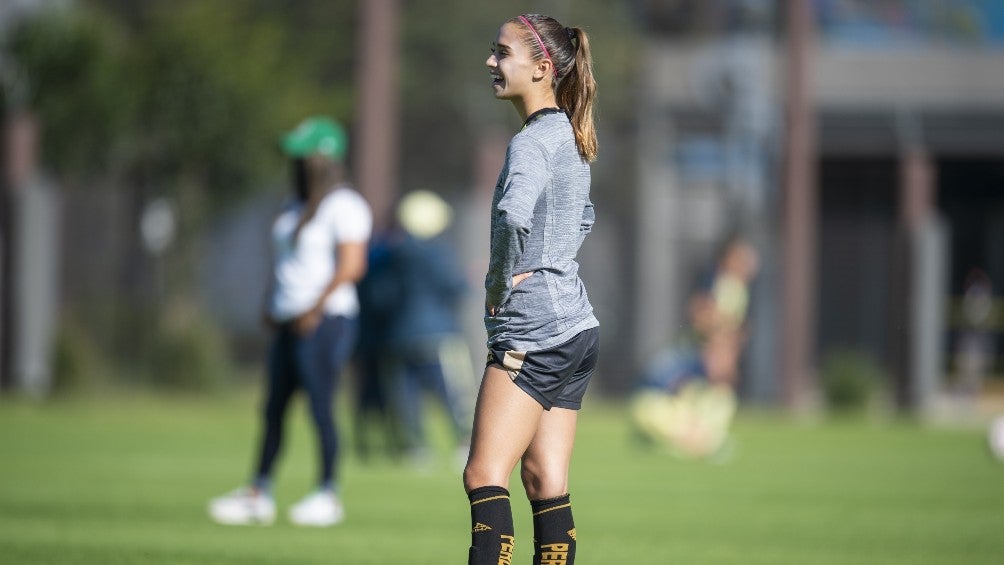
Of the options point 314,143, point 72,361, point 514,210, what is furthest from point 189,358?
point 514,210

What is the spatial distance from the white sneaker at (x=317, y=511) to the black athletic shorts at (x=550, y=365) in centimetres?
420

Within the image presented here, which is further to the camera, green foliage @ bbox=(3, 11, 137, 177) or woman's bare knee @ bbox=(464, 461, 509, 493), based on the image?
green foliage @ bbox=(3, 11, 137, 177)

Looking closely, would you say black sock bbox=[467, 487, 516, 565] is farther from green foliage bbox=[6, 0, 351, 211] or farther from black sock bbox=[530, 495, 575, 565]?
green foliage bbox=[6, 0, 351, 211]

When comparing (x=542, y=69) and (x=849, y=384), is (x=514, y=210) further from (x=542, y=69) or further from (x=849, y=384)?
(x=849, y=384)

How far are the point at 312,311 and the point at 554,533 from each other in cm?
421

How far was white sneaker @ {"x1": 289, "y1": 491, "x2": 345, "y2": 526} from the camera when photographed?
367 inches

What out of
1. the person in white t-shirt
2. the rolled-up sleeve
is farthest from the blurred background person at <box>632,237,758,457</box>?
the rolled-up sleeve

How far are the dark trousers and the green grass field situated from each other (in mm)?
420

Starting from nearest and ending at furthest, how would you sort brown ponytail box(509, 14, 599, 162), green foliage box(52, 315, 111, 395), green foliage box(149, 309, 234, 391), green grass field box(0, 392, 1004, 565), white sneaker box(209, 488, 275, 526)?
brown ponytail box(509, 14, 599, 162) → green grass field box(0, 392, 1004, 565) → white sneaker box(209, 488, 275, 526) → green foliage box(52, 315, 111, 395) → green foliage box(149, 309, 234, 391)

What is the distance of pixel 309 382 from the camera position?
9273mm

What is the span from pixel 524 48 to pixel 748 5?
84.6 ft

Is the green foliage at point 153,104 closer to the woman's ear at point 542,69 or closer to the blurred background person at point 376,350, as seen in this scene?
the blurred background person at point 376,350

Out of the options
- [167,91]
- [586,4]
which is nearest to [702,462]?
[167,91]

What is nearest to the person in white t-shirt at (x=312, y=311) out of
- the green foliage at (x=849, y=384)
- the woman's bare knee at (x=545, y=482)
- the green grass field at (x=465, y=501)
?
the green grass field at (x=465, y=501)
